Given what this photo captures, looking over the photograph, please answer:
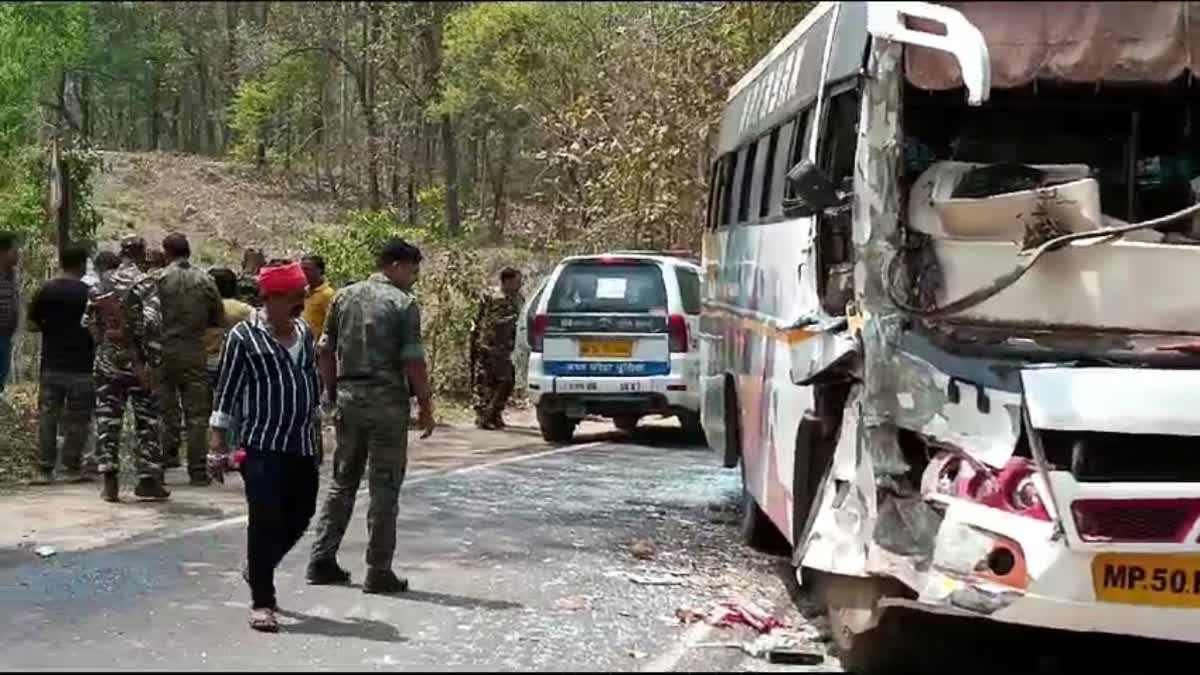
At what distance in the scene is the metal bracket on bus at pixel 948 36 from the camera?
5617 millimetres

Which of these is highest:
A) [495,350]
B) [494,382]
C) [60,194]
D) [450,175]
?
[450,175]

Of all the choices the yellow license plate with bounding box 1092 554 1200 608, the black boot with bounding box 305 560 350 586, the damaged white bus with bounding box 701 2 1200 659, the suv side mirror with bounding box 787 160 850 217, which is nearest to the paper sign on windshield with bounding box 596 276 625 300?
the black boot with bounding box 305 560 350 586

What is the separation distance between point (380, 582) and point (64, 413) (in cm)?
492

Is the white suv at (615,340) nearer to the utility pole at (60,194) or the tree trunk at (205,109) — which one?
the utility pole at (60,194)

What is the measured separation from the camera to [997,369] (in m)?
5.56

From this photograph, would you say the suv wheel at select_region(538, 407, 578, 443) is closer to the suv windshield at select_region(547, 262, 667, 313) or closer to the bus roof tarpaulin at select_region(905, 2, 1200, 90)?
the suv windshield at select_region(547, 262, 667, 313)

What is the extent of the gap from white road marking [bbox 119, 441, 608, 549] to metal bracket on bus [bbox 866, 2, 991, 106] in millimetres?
5581

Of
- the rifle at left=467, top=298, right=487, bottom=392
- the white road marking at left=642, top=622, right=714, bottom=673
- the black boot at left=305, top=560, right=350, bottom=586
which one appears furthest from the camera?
the rifle at left=467, top=298, right=487, bottom=392

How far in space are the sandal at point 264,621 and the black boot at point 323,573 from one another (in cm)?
98

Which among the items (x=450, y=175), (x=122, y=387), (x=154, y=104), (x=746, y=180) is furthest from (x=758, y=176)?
(x=450, y=175)

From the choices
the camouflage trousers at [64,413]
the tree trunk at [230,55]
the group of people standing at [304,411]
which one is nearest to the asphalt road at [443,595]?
the group of people standing at [304,411]

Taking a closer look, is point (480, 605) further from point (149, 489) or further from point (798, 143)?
point (149, 489)

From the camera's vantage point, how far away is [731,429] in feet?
35.0

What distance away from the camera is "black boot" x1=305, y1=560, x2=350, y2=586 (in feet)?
26.4
